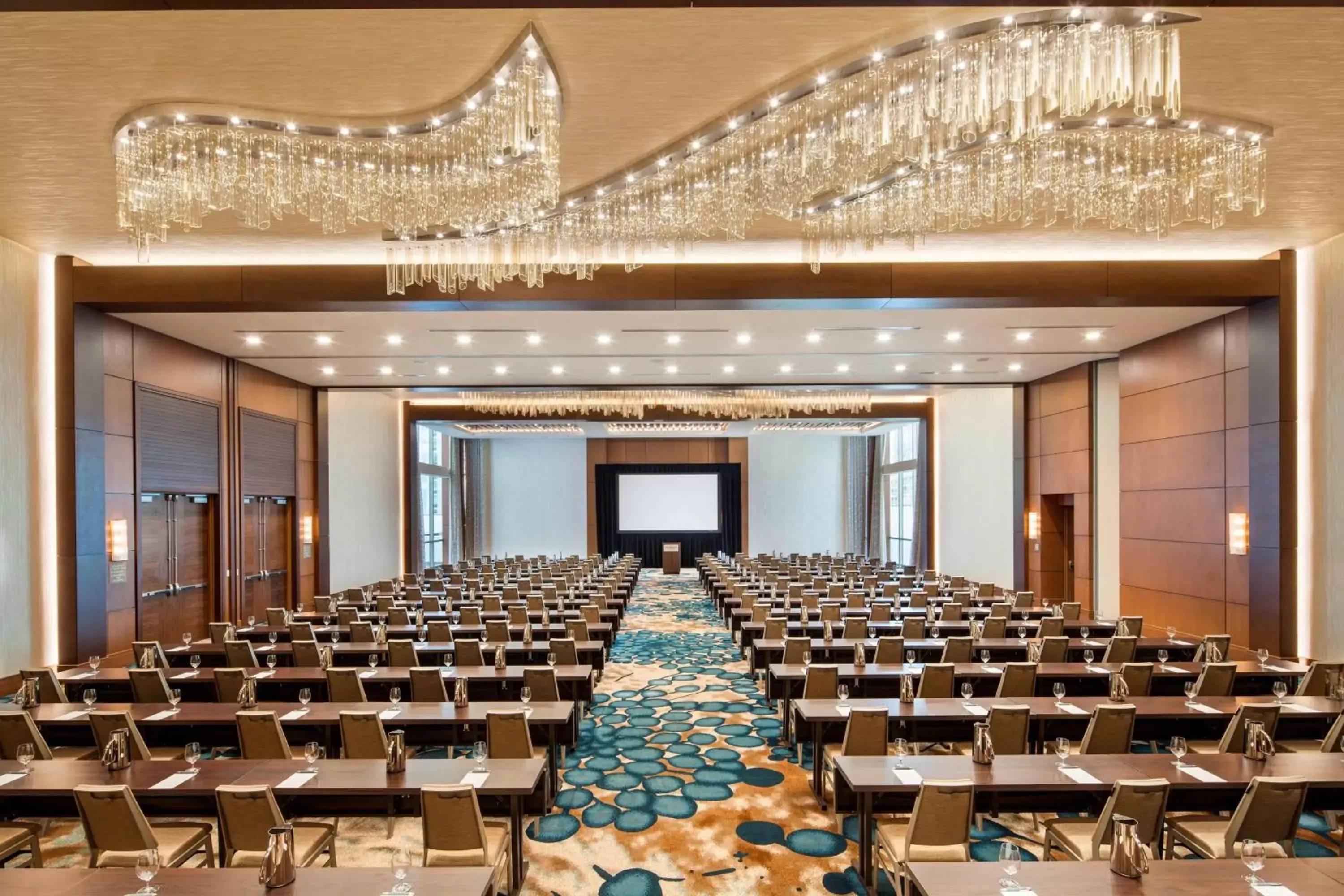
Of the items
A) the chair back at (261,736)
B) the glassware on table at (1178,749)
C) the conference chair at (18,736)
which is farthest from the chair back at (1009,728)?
the conference chair at (18,736)

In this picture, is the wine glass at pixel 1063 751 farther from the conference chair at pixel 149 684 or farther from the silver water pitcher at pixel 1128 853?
the conference chair at pixel 149 684

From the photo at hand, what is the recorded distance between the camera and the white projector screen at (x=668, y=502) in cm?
3078

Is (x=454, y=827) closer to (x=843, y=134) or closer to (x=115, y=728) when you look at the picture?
(x=115, y=728)

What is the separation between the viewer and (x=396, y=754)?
477cm

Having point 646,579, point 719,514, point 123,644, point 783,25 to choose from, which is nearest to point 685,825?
point 783,25

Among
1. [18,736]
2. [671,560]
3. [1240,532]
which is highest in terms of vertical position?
[1240,532]

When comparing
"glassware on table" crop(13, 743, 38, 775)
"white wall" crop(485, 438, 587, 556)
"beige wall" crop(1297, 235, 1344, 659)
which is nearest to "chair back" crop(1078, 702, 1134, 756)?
"beige wall" crop(1297, 235, 1344, 659)

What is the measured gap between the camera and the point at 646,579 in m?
26.6

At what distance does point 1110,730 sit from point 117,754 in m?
6.14

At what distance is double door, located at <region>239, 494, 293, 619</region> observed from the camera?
1378 centimetres

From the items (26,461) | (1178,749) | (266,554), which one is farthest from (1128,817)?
(266,554)

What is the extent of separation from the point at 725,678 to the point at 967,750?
4.41 m

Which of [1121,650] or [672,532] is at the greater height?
[1121,650]

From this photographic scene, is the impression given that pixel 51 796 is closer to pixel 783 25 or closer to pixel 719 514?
pixel 783 25
